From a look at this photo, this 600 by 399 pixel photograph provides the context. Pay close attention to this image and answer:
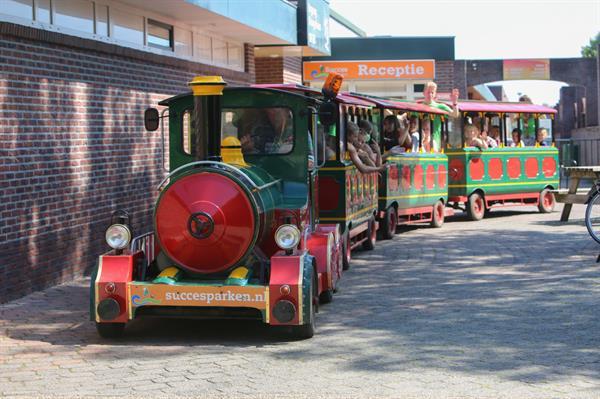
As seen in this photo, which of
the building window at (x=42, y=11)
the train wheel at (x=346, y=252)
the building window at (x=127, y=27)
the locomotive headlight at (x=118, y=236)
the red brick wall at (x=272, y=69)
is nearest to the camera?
the locomotive headlight at (x=118, y=236)

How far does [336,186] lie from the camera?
11.9m

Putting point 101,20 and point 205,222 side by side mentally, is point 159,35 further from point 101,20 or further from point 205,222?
point 205,222

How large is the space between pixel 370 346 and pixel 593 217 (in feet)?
21.5

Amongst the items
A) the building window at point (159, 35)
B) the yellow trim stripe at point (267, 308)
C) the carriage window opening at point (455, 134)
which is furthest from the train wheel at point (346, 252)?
the carriage window opening at point (455, 134)

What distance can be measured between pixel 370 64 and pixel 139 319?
2434 cm

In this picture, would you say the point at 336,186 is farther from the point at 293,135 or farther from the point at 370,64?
the point at 370,64

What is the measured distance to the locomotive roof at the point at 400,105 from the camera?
14.6 meters

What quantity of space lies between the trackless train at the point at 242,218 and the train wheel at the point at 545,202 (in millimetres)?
8214

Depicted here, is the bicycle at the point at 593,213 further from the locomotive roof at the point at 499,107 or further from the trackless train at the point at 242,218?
the locomotive roof at the point at 499,107

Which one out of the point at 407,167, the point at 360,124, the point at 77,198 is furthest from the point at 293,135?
the point at 407,167

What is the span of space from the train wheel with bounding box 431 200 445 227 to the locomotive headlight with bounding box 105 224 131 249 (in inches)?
387

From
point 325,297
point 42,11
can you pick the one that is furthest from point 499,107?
point 325,297

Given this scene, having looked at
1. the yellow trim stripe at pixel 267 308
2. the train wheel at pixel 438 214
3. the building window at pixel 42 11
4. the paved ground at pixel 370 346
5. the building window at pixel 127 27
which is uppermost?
the building window at pixel 127 27

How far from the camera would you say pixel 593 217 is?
43.1ft
